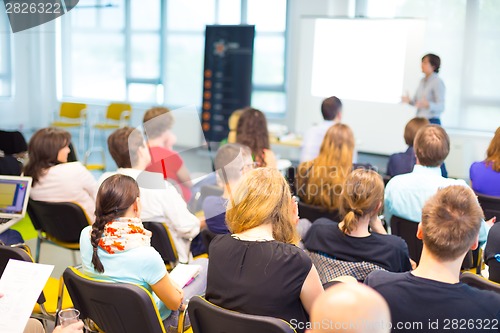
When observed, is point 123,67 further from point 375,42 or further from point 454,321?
point 454,321

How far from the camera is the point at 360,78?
24.3 feet

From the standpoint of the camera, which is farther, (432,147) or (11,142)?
(11,142)

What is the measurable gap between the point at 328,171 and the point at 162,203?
3.69ft

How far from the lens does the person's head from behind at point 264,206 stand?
2230 mm

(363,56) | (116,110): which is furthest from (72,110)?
(363,56)

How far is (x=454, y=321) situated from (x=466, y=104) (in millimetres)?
6257

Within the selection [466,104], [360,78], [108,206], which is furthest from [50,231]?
[466,104]

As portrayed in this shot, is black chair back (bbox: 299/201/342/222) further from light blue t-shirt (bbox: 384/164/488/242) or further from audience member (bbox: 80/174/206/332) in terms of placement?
audience member (bbox: 80/174/206/332)

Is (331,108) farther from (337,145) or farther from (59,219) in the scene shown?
(59,219)

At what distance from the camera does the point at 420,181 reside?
135 inches

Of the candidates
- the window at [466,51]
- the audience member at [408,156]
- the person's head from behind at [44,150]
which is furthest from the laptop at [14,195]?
the window at [466,51]

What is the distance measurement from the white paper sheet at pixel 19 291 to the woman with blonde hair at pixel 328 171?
2030 mm

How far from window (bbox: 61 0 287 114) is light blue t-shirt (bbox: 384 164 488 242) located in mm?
5540

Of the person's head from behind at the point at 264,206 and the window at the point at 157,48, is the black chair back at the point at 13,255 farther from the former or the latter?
the window at the point at 157,48
